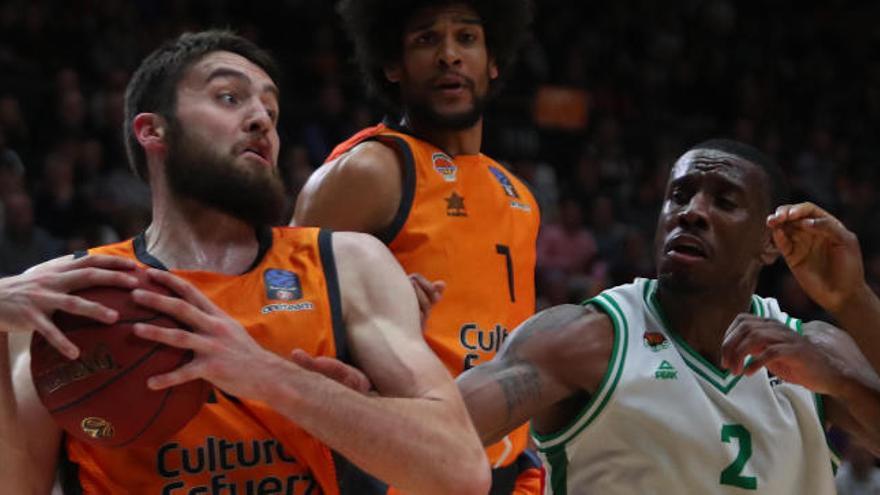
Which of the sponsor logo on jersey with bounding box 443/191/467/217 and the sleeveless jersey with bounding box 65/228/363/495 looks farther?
the sponsor logo on jersey with bounding box 443/191/467/217

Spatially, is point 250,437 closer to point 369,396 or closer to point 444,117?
point 369,396

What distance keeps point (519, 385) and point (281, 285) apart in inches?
26.5

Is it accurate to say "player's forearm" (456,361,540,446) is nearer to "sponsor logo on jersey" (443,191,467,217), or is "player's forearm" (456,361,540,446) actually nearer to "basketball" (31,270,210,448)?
"basketball" (31,270,210,448)

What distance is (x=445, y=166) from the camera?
176 inches

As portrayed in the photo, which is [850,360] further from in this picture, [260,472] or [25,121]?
[25,121]

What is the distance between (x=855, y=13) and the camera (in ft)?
55.1

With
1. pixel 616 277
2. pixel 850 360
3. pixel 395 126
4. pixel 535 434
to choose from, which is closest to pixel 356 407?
pixel 535 434

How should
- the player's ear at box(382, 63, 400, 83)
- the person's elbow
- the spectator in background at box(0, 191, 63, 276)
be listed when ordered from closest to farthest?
the person's elbow, the player's ear at box(382, 63, 400, 83), the spectator in background at box(0, 191, 63, 276)

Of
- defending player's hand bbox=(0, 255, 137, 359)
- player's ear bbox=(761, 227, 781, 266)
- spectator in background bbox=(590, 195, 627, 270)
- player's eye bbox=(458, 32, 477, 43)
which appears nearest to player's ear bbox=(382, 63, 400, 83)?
player's eye bbox=(458, 32, 477, 43)

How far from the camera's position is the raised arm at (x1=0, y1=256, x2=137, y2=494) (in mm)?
2527

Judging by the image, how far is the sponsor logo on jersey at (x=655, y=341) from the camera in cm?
354

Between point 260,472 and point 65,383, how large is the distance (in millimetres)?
491

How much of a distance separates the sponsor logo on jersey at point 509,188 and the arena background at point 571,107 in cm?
178

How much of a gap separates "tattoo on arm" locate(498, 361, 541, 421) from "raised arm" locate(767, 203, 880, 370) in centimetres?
71
